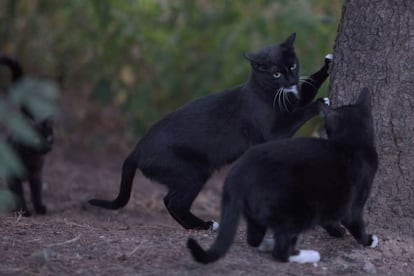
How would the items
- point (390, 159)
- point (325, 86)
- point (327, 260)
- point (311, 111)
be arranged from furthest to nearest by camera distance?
point (325, 86), point (311, 111), point (390, 159), point (327, 260)

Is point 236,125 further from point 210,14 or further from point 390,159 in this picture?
point 210,14

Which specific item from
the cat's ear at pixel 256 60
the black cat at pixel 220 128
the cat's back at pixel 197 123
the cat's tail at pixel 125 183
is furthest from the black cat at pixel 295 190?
the cat's tail at pixel 125 183

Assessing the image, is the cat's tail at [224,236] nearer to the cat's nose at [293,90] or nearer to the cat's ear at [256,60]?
the cat's nose at [293,90]

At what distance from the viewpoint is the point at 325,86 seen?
251 inches

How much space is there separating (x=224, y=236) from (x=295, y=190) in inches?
16.8

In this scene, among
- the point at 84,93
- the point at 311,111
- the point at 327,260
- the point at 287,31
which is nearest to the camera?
the point at 327,260

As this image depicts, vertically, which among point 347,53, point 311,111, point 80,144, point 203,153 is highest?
point 347,53

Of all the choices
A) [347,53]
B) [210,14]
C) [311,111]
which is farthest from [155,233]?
[210,14]

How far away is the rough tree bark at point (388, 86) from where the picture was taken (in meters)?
4.37

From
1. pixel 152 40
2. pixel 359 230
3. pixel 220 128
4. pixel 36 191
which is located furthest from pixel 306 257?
pixel 152 40

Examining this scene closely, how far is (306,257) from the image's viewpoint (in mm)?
3967

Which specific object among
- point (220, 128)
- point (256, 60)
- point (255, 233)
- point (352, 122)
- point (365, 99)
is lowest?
point (255, 233)

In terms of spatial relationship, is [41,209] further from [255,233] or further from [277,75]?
[255,233]

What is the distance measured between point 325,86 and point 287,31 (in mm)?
1756
